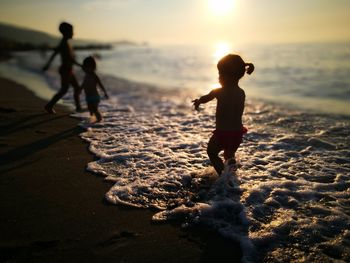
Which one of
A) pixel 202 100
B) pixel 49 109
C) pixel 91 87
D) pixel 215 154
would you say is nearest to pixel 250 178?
pixel 215 154

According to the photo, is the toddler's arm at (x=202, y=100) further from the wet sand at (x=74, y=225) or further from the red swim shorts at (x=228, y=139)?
the wet sand at (x=74, y=225)

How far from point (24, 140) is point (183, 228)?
13.0 feet

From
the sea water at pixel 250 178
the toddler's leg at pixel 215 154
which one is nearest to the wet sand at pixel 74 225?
the sea water at pixel 250 178

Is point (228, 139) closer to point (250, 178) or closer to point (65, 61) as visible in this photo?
point (250, 178)

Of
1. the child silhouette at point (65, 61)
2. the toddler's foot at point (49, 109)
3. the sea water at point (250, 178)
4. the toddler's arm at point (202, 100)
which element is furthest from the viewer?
the child silhouette at point (65, 61)

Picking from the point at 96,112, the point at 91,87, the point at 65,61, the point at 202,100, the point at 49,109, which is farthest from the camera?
the point at 65,61

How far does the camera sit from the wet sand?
272 centimetres

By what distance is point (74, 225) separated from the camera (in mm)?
3117

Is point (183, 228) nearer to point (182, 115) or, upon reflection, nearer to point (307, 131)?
point (307, 131)

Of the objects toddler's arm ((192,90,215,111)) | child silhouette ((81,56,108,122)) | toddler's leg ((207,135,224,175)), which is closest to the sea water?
toddler's leg ((207,135,224,175))

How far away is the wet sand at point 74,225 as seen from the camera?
272 cm

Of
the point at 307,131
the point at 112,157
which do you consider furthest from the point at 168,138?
the point at 307,131

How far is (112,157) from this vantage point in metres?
5.18

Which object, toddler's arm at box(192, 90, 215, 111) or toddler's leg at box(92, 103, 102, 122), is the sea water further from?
toddler's arm at box(192, 90, 215, 111)
